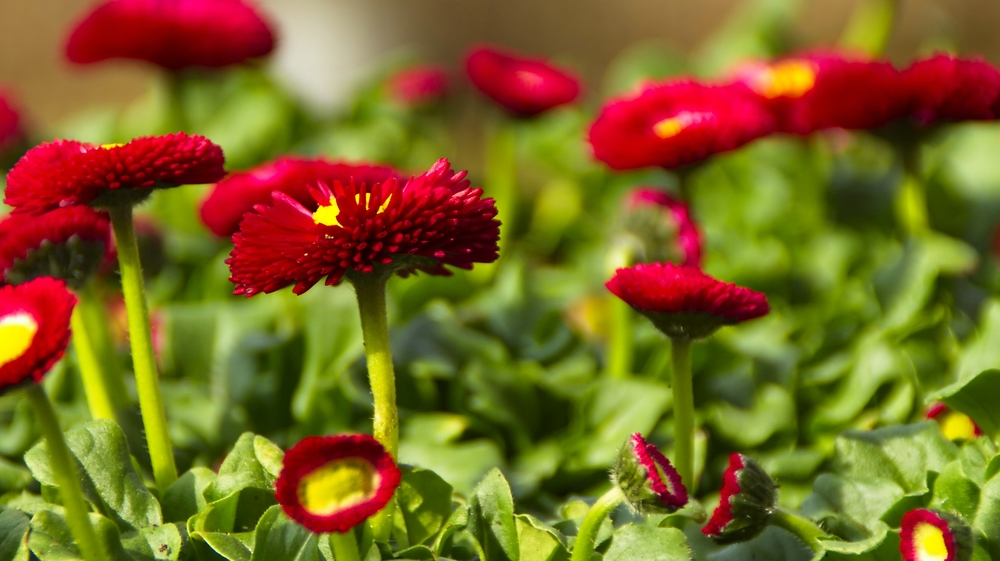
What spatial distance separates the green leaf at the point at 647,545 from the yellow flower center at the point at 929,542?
16 centimetres

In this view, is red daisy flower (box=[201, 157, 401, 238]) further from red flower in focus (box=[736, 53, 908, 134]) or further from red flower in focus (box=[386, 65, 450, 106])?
red flower in focus (box=[386, 65, 450, 106])

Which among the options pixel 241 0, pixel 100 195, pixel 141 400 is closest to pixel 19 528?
pixel 141 400

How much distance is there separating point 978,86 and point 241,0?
992 mm

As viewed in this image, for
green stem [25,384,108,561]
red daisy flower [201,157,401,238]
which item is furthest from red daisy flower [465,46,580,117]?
green stem [25,384,108,561]

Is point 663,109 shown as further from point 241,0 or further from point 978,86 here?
point 241,0

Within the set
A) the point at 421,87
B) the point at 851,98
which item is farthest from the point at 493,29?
the point at 851,98

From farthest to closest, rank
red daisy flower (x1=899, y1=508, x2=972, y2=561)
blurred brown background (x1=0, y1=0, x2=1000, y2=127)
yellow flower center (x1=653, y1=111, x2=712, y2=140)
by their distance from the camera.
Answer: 1. blurred brown background (x1=0, y1=0, x2=1000, y2=127)
2. yellow flower center (x1=653, y1=111, x2=712, y2=140)
3. red daisy flower (x1=899, y1=508, x2=972, y2=561)

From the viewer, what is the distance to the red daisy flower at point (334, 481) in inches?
26.0

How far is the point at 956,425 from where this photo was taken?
1031 millimetres

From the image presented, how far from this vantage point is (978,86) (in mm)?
1112

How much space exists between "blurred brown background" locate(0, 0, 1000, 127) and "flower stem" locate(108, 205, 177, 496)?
2.16 m

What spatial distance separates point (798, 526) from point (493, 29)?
2745 mm

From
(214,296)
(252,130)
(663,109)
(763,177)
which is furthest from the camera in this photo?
(252,130)

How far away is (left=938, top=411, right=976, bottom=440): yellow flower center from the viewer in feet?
3.34
